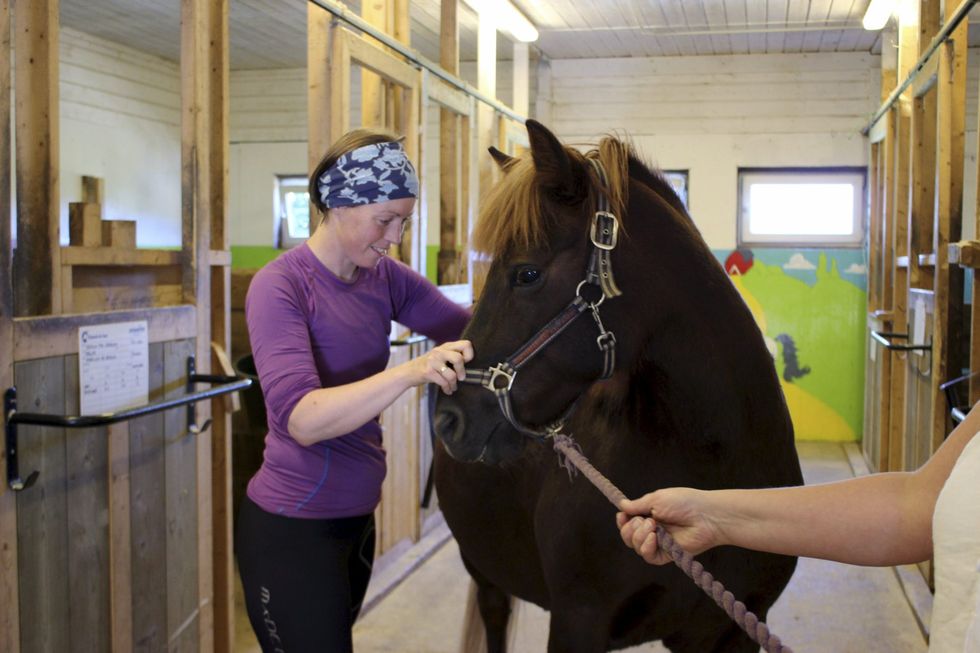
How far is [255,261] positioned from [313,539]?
665cm

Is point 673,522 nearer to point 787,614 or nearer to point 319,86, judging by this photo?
point 319,86

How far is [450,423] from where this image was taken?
1.41m

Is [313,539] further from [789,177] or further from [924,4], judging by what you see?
[789,177]

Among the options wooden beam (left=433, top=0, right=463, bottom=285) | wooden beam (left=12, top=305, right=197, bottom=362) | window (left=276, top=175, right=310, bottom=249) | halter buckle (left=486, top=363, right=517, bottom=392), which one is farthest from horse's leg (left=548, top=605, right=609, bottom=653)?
window (left=276, top=175, right=310, bottom=249)

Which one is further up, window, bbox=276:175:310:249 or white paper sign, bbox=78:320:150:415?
window, bbox=276:175:310:249

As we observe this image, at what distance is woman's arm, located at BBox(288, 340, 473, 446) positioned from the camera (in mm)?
1309

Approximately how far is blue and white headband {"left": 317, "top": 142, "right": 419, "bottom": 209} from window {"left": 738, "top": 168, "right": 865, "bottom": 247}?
5.83 m

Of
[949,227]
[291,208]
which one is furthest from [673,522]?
[291,208]

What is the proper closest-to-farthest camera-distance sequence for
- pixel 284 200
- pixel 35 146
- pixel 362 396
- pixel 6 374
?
pixel 362 396, pixel 6 374, pixel 35 146, pixel 284 200

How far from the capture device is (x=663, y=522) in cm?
96

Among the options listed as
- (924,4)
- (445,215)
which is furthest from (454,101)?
(924,4)

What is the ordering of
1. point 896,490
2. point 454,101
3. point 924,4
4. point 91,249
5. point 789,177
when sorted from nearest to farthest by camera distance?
point 896,490, point 91,249, point 924,4, point 454,101, point 789,177

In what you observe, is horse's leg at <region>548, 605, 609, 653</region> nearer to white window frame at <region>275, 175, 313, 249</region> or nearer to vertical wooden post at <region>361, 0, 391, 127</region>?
vertical wooden post at <region>361, 0, 391, 127</region>

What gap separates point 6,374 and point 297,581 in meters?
0.70
